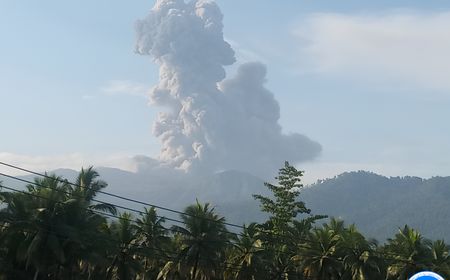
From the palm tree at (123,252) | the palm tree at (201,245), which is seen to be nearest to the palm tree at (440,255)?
the palm tree at (201,245)

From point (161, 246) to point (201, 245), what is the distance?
4.20m

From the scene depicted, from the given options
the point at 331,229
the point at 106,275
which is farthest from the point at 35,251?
the point at 331,229

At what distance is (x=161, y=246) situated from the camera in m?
55.8

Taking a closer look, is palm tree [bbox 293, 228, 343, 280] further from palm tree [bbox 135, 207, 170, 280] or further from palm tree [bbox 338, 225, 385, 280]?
palm tree [bbox 135, 207, 170, 280]

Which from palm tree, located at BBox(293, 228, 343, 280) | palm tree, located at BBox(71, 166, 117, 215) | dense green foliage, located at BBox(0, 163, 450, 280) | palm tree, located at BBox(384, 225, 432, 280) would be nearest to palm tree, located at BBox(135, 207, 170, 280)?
dense green foliage, located at BBox(0, 163, 450, 280)

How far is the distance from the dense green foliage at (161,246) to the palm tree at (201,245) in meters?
0.08

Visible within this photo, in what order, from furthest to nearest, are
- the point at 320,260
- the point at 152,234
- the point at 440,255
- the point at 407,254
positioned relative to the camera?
the point at 440,255, the point at 407,254, the point at 320,260, the point at 152,234

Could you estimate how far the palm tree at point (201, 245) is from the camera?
53281 millimetres

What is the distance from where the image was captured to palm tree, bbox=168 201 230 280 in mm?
53281

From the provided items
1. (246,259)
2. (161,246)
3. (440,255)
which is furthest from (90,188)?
(440,255)

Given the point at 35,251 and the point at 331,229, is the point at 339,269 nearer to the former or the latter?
the point at 331,229

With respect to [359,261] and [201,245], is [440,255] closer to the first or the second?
[359,261]

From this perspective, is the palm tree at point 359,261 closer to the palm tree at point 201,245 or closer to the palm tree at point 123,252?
the palm tree at point 201,245

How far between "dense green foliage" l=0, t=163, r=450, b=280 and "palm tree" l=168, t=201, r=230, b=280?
0.08 metres
